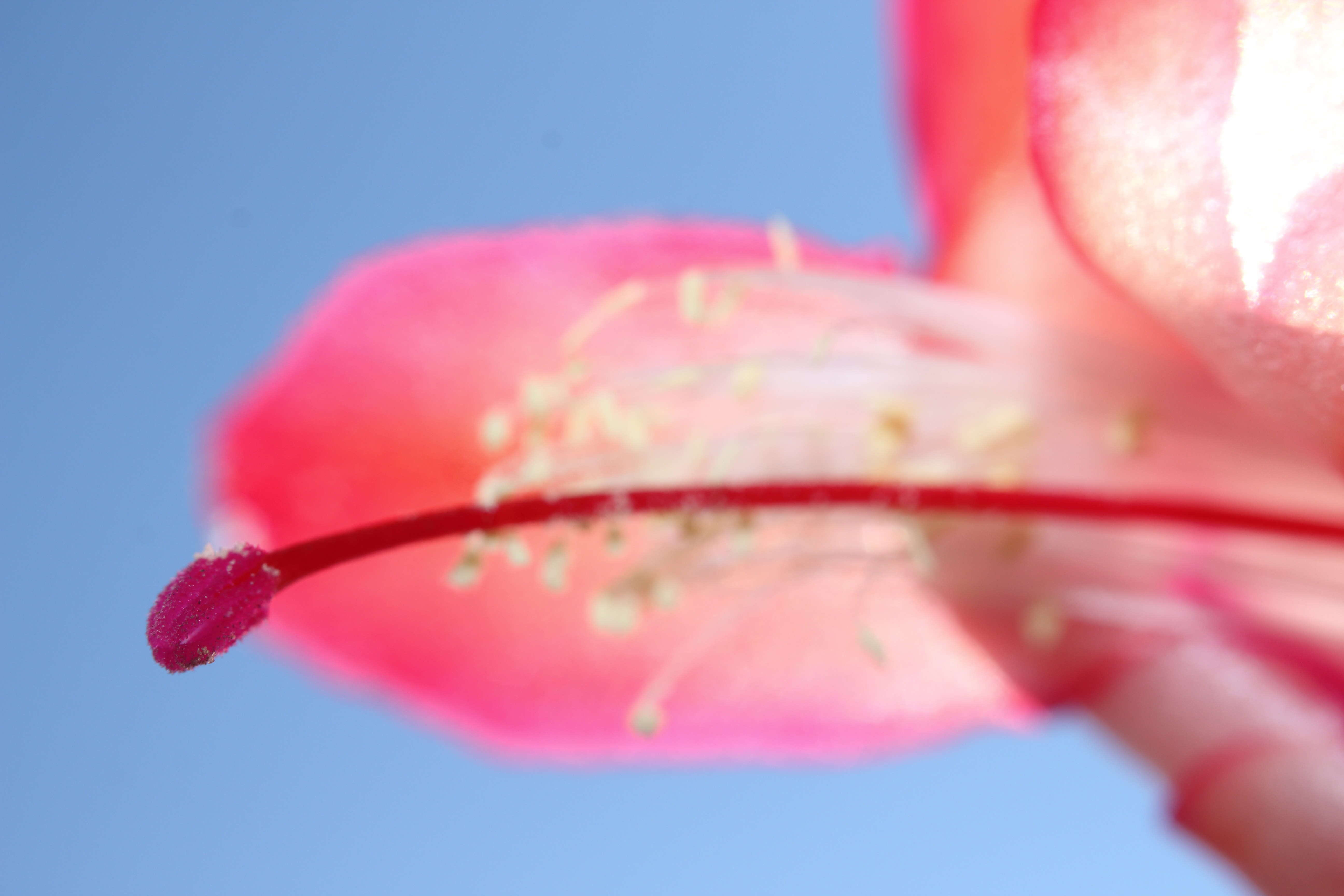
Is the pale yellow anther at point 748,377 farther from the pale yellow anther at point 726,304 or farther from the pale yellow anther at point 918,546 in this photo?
the pale yellow anther at point 918,546

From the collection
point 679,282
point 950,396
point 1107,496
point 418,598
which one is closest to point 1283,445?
point 1107,496

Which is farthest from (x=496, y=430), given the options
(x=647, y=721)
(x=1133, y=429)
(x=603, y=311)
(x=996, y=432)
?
(x=1133, y=429)

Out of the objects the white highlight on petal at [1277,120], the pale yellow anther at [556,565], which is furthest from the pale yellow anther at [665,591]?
the white highlight on petal at [1277,120]

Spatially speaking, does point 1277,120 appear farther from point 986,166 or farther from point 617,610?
point 617,610

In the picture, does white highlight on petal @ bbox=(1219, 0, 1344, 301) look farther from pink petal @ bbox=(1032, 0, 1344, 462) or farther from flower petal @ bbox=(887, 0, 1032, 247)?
flower petal @ bbox=(887, 0, 1032, 247)

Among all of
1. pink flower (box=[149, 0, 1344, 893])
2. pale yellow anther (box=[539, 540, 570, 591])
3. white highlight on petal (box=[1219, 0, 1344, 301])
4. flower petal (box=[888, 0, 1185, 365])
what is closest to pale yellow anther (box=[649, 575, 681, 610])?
pink flower (box=[149, 0, 1344, 893])

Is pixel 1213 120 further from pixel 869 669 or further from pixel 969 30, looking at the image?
pixel 869 669
